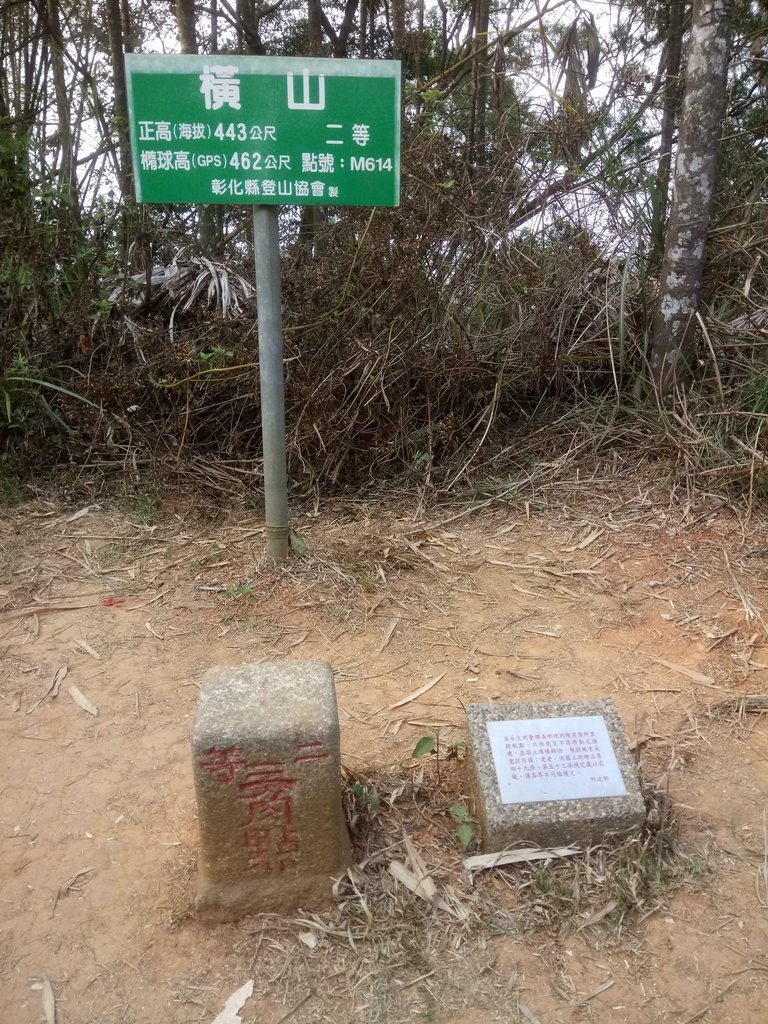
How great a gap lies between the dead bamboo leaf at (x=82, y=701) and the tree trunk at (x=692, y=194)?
140 inches

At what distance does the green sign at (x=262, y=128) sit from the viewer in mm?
2926

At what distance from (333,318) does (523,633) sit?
2.31 m

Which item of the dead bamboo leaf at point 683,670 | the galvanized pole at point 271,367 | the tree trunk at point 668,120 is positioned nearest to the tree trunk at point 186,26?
the tree trunk at point 668,120

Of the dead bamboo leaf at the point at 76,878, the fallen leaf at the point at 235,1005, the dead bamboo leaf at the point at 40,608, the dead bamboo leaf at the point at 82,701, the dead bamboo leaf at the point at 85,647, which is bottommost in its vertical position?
the fallen leaf at the point at 235,1005

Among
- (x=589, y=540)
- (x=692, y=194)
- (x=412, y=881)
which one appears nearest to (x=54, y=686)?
(x=412, y=881)

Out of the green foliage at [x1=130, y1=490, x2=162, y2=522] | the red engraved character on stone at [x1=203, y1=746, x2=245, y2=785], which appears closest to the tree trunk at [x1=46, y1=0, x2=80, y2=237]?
the green foliage at [x1=130, y1=490, x2=162, y2=522]

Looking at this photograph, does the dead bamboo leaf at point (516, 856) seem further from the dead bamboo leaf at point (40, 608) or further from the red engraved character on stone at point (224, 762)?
the dead bamboo leaf at point (40, 608)

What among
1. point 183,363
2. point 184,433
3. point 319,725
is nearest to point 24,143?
point 183,363

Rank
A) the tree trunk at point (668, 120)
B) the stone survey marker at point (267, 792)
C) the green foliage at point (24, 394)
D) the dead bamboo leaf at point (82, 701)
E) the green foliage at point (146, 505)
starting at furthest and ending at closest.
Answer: the tree trunk at point (668, 120) → the green foliage at point (24, 394) → the green foliage at point (146, 505) → the dead bamboo leaf at point (82, 701) → the stone survey marker at point (267, 792)

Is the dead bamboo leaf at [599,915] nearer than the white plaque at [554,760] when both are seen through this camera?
Yes

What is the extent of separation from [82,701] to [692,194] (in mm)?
4082

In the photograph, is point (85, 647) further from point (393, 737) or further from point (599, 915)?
point (599, 915)

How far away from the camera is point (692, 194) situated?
4309mm

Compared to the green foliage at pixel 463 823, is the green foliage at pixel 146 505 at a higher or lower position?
higher
